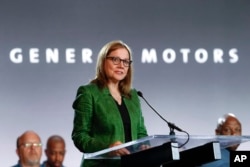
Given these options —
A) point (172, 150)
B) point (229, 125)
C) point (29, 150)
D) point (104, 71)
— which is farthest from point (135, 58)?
point (172, 150)

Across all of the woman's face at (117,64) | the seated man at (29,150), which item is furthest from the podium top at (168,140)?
the seated man at (29,150)

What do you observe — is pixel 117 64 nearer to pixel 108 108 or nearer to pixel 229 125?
pixel 108 108

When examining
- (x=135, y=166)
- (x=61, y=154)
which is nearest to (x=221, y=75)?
(x=61, y=154)

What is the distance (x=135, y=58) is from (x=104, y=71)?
294cm

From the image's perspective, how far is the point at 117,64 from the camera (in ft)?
10.5

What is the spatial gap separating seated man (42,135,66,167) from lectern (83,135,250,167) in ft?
10.3

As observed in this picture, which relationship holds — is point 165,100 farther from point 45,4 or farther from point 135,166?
point 135,166

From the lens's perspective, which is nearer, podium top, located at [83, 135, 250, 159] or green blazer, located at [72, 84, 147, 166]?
podium top, located at [83, 135, 250, 159]

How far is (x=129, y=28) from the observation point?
6.21 metres

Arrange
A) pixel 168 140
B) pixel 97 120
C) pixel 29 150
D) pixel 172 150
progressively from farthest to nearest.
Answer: pixel 29 150 → pixel 97 120 → pixel 168 140 → pixel 172 150

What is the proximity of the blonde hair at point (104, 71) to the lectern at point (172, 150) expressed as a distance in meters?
0.58

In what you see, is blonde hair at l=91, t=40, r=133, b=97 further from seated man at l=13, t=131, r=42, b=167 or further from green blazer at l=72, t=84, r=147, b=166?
seated man at l=13, t=131, r=42, b=167

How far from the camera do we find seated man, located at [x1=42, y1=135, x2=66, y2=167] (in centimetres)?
585

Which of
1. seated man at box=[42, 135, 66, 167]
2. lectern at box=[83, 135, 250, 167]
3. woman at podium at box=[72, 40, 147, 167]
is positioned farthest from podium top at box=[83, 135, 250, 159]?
seated man at box=[42, 135, 66, 167]
